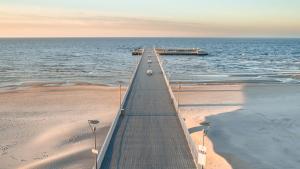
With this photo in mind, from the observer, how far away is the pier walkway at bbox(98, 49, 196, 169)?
16.3 meters

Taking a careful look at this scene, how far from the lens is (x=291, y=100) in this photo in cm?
3572

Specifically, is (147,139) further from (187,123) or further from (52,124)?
(52,124)

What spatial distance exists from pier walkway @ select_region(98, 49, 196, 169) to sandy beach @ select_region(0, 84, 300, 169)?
77.6 inches

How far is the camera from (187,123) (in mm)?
26766

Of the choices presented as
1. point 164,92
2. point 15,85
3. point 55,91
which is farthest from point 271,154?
point 15,85

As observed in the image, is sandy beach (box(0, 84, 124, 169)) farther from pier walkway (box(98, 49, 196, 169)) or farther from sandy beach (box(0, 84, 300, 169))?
pier walkway (box(98, 49, 196, 169))

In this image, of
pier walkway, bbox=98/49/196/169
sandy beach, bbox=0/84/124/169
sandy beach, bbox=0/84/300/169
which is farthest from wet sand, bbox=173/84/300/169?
sandy beach, bbox=0/84/124/169

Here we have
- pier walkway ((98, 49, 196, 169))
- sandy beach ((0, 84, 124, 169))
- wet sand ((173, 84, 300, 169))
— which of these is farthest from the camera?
wet sand ((173, 84, 300, 169))

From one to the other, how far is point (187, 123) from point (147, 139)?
7864mm

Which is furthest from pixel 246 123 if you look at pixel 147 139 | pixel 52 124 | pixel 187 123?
pixel 52 124

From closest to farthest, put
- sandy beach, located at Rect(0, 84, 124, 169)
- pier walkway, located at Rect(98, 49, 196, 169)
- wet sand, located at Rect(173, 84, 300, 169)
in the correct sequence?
pier walkway, located at Rect(98, 49, 196, 169)
sandy beach, located at Rect(0, 84, 124, 169)
wet sand, located at Rect(173, 84, 300, 169)

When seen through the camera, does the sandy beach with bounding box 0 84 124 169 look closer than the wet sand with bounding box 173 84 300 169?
Yes

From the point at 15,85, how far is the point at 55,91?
841 centimetres

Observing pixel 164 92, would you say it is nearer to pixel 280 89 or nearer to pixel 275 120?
pixel 275 120
